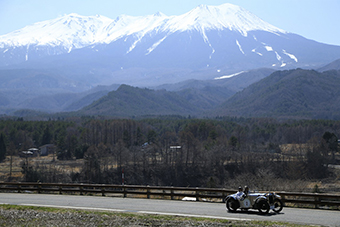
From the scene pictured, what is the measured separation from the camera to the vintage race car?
24.7 metres

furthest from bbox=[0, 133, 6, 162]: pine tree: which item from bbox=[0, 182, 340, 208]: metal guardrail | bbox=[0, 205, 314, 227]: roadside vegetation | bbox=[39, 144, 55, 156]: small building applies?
bbox=[0, 205, 314, 227]: roadside vegetation

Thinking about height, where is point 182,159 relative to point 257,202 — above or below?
below

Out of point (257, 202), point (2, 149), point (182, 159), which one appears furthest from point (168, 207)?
point (2, 149)

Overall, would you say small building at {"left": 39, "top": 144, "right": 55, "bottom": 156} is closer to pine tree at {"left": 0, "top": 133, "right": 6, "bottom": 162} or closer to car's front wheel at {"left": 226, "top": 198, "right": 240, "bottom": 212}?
pine tree at {"left": 0, "top": 133, "right": 6, "bottom": 162}

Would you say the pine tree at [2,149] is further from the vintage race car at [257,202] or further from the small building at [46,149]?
the vintage race car at [257,202]

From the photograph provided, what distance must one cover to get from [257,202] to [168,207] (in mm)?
6332

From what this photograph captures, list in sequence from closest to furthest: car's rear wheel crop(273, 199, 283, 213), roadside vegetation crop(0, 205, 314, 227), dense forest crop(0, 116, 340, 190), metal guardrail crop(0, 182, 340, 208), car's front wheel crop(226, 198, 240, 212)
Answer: roadside vegetation crop(0, 205, 314, 227)
car's rear wheel crop(273, 199, 283, 213)
car's front wheel crop(226, 198, 240, 212)
metal guardrail crop(0, 182, 340, 208)
dense forest crop(0, 116, 340, 190)

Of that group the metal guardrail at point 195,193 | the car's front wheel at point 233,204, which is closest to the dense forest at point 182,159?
the metal guardrail at point 195,193

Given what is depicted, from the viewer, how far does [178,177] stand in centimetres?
9894

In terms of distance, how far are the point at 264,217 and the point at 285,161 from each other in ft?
266

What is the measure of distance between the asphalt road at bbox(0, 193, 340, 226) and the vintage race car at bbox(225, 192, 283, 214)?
37 cm

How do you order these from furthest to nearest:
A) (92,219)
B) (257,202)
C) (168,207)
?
1. (168,207)
2. (92,219)
3. (257,202)

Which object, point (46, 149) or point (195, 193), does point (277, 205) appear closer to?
point (195, 193)

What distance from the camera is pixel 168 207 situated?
28578mm
